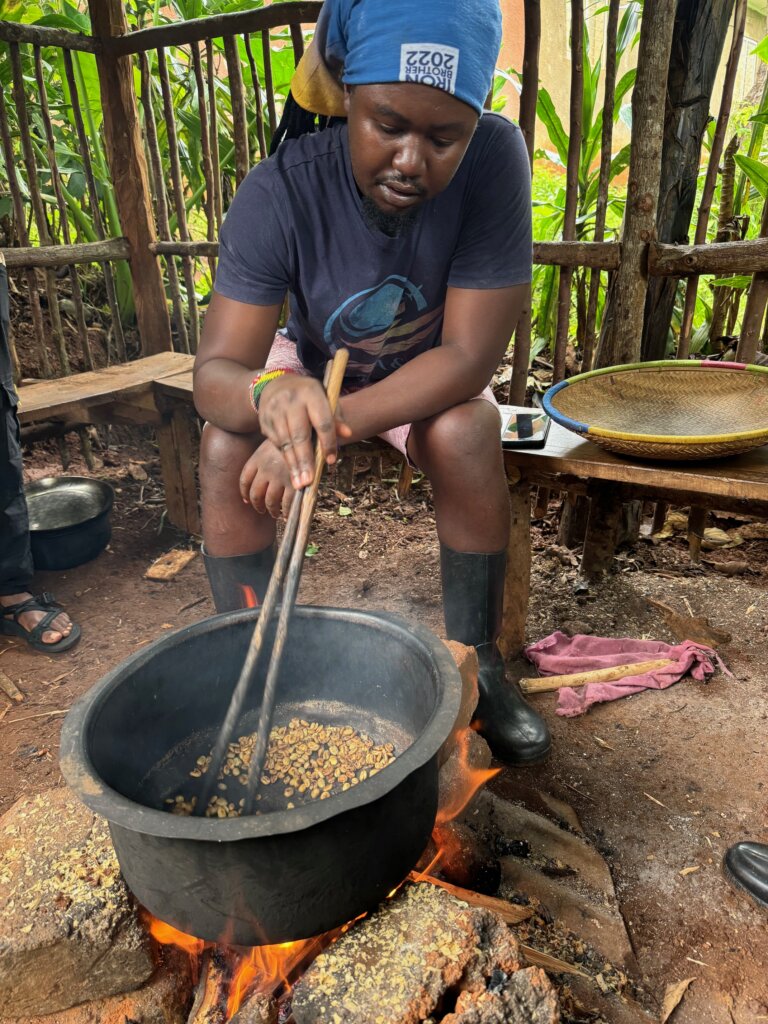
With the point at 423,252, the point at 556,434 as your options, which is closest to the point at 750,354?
the point at 556,434

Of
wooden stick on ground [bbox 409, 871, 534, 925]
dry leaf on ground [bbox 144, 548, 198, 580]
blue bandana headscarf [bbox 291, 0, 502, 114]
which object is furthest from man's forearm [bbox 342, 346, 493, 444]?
dry leaf on ground [bbox 144, 548, 198, 580]

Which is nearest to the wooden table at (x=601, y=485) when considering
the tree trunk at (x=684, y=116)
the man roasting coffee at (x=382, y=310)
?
the man roasting coffee at (x=382, y=310)

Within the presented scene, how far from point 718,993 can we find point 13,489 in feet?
8.35

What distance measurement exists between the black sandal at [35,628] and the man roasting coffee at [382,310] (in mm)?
1141

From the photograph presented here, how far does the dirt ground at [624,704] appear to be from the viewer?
1608mm

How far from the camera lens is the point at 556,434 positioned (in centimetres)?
245

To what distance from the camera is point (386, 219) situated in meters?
1.84

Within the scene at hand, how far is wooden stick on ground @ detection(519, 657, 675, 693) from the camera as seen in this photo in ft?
7.95

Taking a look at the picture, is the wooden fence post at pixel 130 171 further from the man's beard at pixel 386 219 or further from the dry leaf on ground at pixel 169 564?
the man's beard at pixel 386 219

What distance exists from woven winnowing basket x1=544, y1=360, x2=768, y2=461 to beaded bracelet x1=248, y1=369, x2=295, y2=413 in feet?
2.92

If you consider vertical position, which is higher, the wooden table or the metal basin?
the wooden table

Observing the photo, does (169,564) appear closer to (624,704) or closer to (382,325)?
(382,325)

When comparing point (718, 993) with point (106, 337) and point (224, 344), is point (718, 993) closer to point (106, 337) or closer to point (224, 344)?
point (224, 344)

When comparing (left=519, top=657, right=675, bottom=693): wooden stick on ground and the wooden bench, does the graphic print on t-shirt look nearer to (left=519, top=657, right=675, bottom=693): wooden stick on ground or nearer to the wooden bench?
(left=519, top=657, right=675, bottom=693): wooden stick on ground
